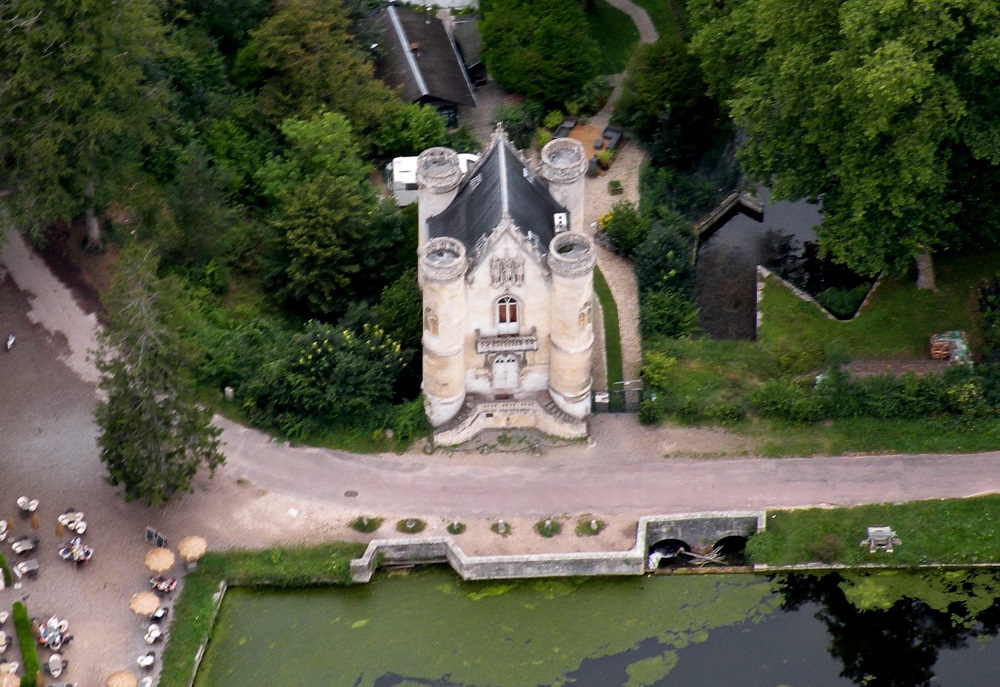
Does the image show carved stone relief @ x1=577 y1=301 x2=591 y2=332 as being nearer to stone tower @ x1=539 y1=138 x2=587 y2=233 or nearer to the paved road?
stone tower @ x1=539 y1=138 x2=587 y2=233

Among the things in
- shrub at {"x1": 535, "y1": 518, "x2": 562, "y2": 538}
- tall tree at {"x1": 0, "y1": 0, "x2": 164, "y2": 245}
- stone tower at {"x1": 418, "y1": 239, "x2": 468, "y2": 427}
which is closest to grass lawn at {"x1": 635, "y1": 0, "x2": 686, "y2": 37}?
stone tower at {"x1": 418, "y1": 239, "x2": 468, "y2": 427}

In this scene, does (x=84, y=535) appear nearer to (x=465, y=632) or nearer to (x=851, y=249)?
(x=465, y=632)

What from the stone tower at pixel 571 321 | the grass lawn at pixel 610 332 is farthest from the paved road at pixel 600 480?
the grass lawn at pixel 610 332

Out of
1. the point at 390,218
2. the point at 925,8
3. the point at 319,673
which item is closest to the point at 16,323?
the point at 390,218

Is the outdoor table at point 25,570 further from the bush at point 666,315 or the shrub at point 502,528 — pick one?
the bush at point 666,315

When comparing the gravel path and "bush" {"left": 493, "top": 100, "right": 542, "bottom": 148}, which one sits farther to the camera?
"bush" {"left": 493, "top": 100, "right": 542, "bottom": 148}

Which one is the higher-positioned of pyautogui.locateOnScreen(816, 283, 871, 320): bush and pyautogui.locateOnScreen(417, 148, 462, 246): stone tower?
Answer: pyautogui.locateOnScreen(417, 148, 462, 246): stone tower

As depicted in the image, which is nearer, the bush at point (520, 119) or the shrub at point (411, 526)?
the shrub at point (411, 526)
